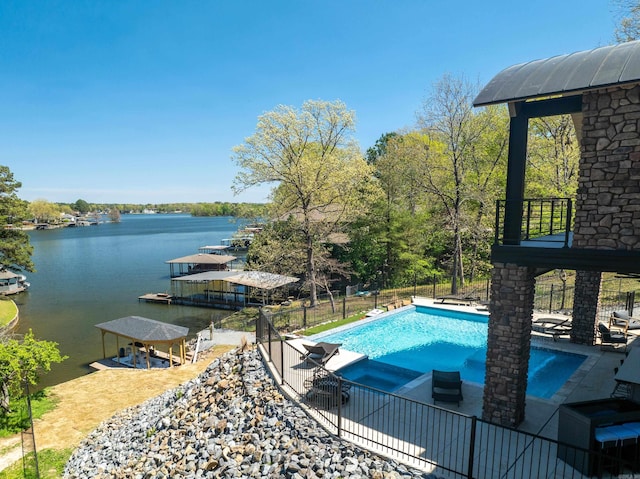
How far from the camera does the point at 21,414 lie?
39.2 ft

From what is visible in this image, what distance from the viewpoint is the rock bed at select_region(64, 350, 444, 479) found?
21.4 feet

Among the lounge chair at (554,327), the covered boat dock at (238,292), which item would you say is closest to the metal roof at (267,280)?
the covered boat dock at (238,292)

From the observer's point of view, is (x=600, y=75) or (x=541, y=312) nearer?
(x=600, y=75)

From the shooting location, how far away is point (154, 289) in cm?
3731

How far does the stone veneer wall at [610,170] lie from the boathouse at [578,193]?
13 mm

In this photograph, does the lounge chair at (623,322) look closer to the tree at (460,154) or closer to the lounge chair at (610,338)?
the lounge chair at (610,338)

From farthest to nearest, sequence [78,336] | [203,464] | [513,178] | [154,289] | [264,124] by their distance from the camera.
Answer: [154,289], [78,336], [264,124], [203,464], [513,178]

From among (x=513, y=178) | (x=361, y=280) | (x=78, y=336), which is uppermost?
(x=513, y=178)

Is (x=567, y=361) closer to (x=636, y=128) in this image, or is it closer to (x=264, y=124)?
(x=636, y=128)

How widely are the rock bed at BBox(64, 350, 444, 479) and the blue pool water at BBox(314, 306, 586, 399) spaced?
10.0ft

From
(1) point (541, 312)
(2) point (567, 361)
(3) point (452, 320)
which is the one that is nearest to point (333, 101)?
(3) point (452, 320)

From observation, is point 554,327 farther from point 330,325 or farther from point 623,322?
point 330,325

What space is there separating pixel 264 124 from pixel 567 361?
15.6 meters

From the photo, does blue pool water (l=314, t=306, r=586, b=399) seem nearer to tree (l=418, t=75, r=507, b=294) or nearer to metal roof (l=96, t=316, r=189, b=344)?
tree (l=418, t=75, r=507, b=294)
